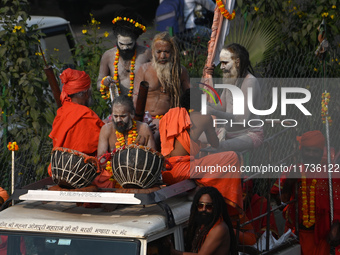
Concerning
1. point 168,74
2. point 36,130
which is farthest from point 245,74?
point 36,130

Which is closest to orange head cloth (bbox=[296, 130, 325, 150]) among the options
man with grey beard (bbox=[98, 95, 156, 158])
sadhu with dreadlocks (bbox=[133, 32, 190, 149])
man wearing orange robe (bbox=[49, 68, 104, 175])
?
sadhu with dreadlocks (bbox=[133, 32, 190, 149])

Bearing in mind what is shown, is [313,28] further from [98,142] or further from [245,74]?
[98,142]

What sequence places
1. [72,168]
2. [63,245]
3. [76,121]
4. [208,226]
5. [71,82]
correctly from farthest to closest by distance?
[71,82] < [76,121] < [72,168] < [208,226] < [63,245]

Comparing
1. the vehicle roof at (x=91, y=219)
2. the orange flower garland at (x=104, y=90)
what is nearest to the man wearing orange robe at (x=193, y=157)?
the vehicle roof at (x=91, y=219)

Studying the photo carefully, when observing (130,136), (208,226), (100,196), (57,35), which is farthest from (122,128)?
(57,35)

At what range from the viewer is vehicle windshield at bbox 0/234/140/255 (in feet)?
16.5

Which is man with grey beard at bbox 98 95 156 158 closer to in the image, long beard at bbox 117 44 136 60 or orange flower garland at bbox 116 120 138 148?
orange flower garland at bbox 116 120 138 148

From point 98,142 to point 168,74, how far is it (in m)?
1.44

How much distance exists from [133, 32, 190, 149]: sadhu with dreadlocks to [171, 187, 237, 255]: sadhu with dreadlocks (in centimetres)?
220

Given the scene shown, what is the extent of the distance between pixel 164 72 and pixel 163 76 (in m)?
0.05

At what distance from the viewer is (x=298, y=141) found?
26.2 feet

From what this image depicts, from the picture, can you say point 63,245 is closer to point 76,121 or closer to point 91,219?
point 91,219

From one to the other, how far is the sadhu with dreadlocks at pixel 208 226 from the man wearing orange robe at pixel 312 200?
2.19 meters

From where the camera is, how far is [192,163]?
6.21 metres
